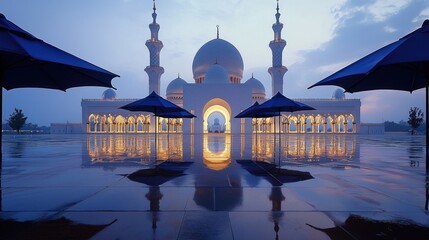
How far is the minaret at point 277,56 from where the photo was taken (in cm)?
4800

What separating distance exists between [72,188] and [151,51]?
48.5 metres

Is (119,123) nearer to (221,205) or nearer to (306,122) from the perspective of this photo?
(306,122)

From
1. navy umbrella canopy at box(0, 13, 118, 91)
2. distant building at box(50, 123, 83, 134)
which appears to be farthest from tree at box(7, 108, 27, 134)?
navy umbrella canopy at box(0, 13, 118, 91)

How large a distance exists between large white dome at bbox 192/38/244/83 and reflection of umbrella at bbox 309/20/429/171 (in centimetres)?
4658

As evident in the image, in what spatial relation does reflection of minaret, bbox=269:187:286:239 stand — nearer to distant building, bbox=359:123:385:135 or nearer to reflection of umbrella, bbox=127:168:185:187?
reflection of umbrella, bbox=127:168:185:187

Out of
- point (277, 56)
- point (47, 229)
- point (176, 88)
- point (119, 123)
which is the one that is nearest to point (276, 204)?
point (47, 229)

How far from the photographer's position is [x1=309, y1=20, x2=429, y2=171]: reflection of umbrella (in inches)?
174

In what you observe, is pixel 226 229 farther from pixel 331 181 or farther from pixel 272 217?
pixel 331 181

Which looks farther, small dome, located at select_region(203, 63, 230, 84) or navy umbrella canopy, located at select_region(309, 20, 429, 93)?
small dome, located at select_region(203, 63, 230, 84)

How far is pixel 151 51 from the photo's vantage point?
5069 centimetres

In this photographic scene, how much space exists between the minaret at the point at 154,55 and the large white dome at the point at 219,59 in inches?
300

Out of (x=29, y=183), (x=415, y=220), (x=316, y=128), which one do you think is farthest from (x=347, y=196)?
(x=316, y=128)

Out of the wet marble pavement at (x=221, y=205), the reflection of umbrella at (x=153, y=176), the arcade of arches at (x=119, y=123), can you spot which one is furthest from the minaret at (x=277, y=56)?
the reflection of umbrella at (x=153, y=176)

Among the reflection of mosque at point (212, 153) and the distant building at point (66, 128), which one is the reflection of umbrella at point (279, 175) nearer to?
the reflection of mosque at point (212, 153)
